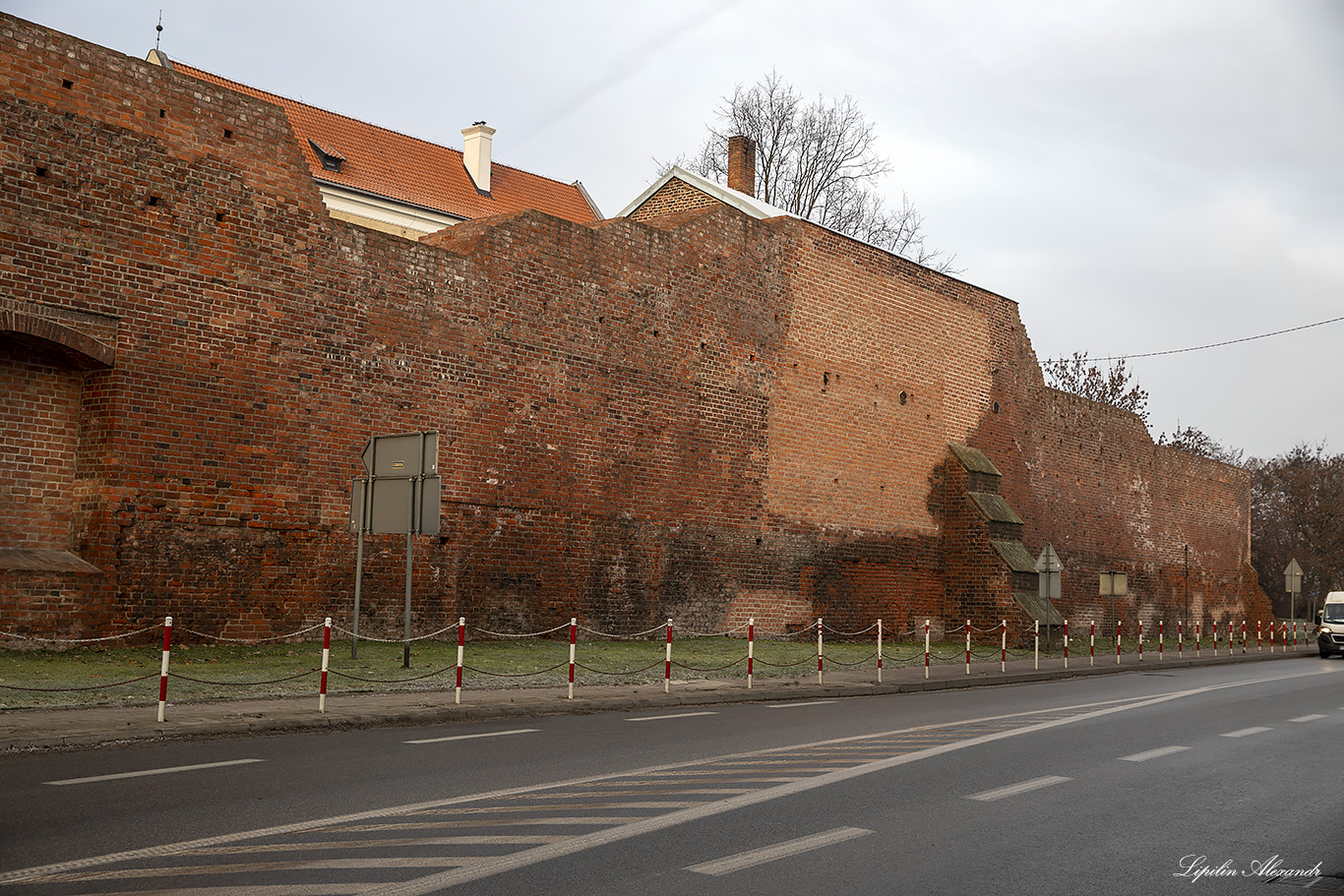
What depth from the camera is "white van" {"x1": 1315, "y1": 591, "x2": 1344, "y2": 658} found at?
3077 cm

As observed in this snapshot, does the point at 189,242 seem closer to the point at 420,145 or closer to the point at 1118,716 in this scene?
the point at 1118,716

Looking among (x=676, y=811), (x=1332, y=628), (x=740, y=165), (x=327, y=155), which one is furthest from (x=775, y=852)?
(x=740, y=165)

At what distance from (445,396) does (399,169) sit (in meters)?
21.7

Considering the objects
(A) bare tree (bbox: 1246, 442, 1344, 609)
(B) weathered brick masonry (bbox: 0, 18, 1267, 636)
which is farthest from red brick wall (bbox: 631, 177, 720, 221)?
(A) bare tree (bbox: 1246, 442, 1344, 609)

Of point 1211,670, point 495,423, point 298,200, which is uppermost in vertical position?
point 298,200

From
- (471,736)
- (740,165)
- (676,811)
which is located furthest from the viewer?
(740,165)

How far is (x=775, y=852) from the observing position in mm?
5859

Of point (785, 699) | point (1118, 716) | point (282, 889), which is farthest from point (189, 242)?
point (1118, 716)

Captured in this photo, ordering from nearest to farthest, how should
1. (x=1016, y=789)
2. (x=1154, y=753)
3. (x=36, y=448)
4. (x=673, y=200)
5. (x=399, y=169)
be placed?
(x=1016, y=789) → (x=1154, y=753) → (x=36, y=448) → (x=673, y=200) → (x=399, y=169)

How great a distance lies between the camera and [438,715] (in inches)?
442

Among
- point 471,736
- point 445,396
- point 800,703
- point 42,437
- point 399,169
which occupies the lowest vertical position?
point 800,703

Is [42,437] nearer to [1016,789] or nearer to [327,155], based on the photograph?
[1016,789]

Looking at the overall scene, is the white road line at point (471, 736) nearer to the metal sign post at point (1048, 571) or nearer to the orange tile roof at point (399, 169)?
the metal sign post at point (1048, 571)

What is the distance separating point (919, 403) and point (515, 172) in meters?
20.8
